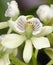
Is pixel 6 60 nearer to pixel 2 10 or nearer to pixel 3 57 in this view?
pixel 3 57

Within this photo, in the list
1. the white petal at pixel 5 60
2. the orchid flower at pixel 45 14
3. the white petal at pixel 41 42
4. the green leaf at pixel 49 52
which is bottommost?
the white petal at pixel 5 60

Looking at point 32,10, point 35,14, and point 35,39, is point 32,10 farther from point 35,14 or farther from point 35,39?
point 35,39

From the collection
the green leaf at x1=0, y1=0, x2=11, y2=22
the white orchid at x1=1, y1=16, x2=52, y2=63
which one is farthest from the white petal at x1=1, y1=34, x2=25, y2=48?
the green leaf at x1=0, y1=0, x2=11, y2=22

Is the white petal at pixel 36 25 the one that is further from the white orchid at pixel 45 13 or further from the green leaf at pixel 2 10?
the green leaf at pixel 2 10

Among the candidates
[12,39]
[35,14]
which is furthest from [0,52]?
[35,14]

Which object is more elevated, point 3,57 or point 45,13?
point 45,13

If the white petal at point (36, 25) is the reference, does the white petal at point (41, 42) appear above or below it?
below

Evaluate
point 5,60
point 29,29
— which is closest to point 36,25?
point 29,29

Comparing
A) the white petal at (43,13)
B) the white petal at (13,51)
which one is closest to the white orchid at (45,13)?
the white petal at (43,13)
